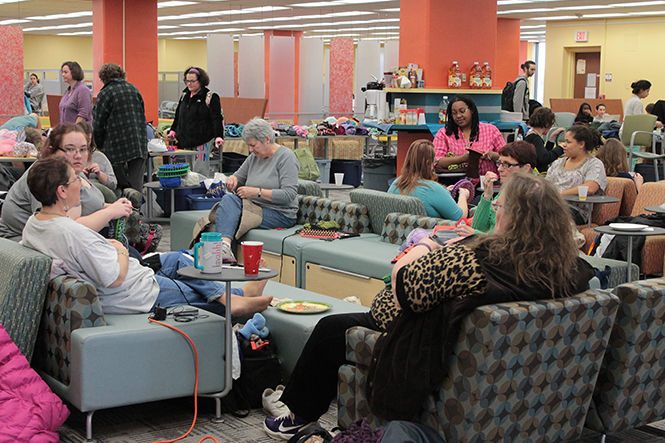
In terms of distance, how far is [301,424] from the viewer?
353 centimetres

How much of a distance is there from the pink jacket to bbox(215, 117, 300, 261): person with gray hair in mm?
2768

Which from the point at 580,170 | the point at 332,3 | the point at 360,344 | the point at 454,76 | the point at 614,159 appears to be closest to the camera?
the point at 360,344

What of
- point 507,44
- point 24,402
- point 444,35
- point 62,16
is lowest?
point 24,402

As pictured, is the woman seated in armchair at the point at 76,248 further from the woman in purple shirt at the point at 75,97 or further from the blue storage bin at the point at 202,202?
the woman in purple shirt at the point at 75,97

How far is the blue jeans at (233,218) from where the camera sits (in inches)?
244

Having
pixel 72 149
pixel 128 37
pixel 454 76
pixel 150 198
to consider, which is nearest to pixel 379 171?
pixel 454 76

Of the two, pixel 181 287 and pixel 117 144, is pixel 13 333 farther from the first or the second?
pixel 117 144

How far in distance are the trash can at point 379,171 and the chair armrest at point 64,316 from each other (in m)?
7.88

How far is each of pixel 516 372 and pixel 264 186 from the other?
3.69 metres

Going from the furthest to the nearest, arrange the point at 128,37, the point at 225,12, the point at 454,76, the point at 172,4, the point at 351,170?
1. the point at 225,12
2. the point at 172,4
3. the point at 128,37
4. the point at 351,170
5. the point at 454,76

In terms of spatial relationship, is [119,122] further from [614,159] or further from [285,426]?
[285,426]

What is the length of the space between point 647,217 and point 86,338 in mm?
→ 4034

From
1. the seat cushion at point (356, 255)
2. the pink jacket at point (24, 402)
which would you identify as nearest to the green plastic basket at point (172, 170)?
the seat cushion at point (356, 255)

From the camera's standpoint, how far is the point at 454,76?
35.1 feet
